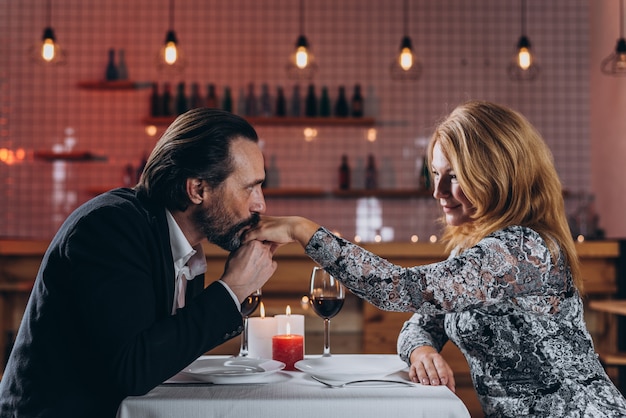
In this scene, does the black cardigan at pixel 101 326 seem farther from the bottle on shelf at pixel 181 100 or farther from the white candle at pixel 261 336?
the bottle on shelf at pixel 181 100

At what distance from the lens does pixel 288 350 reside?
1.62 m

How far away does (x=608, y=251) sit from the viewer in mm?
3635

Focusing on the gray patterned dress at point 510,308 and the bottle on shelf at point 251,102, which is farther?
the bottle on shelf at point 251,102

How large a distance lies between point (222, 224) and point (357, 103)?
386cm

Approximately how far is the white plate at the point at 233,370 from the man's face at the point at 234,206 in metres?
0.26

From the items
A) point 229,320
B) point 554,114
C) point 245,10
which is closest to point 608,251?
point 554,114

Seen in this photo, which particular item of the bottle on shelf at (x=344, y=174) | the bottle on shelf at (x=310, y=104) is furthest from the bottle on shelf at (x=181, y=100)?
the bottle on shelf at (x=344, y=174)

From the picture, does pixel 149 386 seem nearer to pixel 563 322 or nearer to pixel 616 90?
pixel 563 322

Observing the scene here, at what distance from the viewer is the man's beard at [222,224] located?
5.26 ft

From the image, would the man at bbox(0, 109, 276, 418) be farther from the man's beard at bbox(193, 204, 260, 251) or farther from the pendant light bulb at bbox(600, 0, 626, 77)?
the pendant light bulb at bbox(600, 0, 626, 77)

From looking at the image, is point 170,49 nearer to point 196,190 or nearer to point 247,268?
point 196,190

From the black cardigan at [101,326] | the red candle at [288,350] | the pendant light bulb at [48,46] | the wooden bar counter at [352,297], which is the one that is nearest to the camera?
the black cardigan at [101,326]

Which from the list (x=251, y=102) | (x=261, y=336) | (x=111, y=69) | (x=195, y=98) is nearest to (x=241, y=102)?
(x=251, y=102)

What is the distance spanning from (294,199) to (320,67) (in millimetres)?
1059
